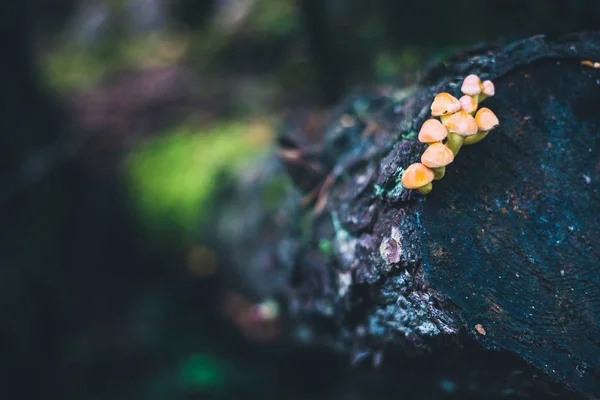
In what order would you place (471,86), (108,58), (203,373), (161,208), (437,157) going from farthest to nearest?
(108,58), (161,208), (203,373), (471,86), (437,157)

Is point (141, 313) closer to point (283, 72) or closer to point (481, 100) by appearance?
point (283, 72)

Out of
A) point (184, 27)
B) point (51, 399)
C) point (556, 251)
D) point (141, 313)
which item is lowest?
point (556, 251)

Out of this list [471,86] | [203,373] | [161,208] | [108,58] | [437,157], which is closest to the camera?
[437,157]

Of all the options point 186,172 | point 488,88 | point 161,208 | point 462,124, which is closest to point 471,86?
point 488,88

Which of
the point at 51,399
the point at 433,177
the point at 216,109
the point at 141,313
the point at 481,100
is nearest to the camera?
the point at 433,177

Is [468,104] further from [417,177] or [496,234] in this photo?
[496,234]

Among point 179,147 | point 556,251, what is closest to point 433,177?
point 556,251

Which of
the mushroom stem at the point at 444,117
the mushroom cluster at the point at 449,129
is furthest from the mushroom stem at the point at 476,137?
the mushroom stem at the point at 444,117
